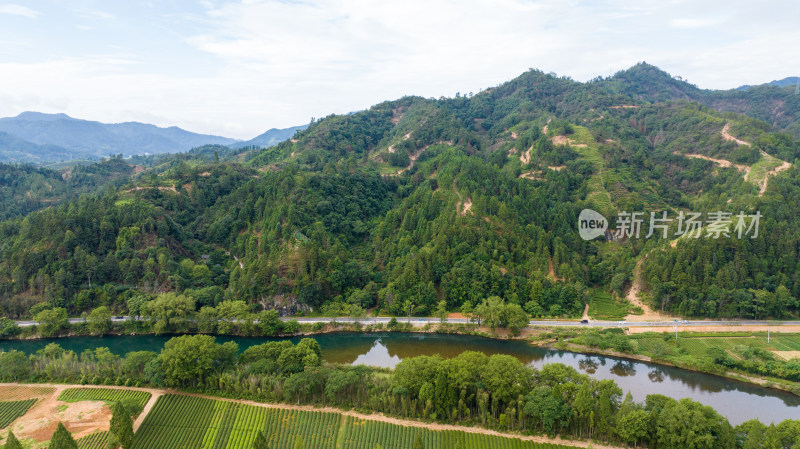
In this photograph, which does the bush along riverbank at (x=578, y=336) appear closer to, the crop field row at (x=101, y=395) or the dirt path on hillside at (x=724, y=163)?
the crop field row at (x=101, y=395)

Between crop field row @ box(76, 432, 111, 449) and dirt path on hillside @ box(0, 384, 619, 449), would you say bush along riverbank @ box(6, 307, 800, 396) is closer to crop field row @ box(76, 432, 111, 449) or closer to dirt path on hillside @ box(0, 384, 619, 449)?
dirt path on hillside @ box(0, 384, 619, 449)

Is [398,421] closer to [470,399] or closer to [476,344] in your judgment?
[470,399]

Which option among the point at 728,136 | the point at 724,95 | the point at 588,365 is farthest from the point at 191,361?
the point at 724,95

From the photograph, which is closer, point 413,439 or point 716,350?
point 413,439

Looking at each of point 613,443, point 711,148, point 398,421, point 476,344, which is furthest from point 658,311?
point 711,148

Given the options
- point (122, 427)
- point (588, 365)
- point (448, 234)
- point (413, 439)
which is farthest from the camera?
point (448, 234)

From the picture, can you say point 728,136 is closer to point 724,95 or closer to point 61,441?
point 724,95

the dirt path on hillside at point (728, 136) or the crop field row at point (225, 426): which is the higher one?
the dirt path on hillside at point (728, 136)

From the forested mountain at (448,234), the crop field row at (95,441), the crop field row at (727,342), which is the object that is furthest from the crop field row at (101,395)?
the crop field row at (727,342)
